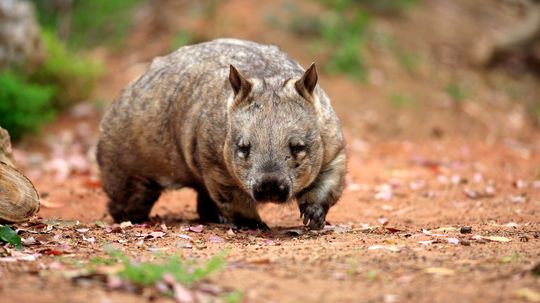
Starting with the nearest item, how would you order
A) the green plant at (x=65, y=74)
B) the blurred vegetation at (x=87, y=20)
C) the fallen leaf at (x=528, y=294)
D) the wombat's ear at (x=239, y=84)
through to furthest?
the fallen leaf at (x=528, y=294) → the wombat's ear at (x=239, y=84) → the green plant at (x=65, y=74) → the blurred vegetation at (x=87, y=20)

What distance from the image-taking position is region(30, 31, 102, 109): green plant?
482 inches

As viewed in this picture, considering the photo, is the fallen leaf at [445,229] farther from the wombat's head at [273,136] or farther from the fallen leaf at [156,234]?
the fallen leaf at [156,234]

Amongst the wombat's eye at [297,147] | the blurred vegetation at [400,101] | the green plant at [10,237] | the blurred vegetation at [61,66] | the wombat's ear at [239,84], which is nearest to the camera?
the green plant at [10,237]

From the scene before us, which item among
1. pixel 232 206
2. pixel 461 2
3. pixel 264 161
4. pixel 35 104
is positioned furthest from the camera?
pixel 461 2

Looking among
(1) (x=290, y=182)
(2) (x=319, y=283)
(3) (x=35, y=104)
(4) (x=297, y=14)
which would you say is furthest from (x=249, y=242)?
(4) (x=297, y=14)

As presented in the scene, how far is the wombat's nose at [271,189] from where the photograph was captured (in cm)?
561

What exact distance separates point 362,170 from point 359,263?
5.68 meters

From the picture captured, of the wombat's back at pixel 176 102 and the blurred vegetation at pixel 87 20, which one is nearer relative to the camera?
the wombat's back at pixel 176 102

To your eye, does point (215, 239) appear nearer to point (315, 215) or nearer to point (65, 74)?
point (315, 215)

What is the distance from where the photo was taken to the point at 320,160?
6.13 metres

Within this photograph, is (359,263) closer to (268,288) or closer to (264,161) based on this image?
(268,288)

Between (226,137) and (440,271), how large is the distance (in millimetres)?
2257

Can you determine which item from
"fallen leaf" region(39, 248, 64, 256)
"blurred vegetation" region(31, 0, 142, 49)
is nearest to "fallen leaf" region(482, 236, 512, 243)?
"fallen leaf" region(39, 248, 64, 256)

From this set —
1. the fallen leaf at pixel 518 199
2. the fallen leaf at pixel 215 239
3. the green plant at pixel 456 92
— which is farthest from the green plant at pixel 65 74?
the fallen leaf at pixel 215 239
